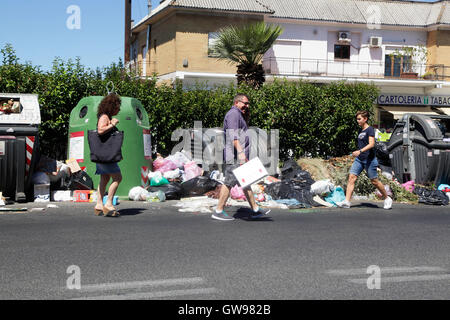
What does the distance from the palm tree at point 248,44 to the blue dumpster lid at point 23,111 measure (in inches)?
421

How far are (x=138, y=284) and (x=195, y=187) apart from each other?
636cm

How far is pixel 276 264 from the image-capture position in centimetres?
518

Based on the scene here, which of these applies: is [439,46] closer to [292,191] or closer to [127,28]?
[127,28]

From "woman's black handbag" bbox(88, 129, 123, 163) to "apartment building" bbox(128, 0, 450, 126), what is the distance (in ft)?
73.4

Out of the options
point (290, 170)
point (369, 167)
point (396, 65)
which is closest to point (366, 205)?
point (369, 167)

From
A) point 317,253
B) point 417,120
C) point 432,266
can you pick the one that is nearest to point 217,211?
point 317,253

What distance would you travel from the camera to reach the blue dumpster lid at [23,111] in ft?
31.1

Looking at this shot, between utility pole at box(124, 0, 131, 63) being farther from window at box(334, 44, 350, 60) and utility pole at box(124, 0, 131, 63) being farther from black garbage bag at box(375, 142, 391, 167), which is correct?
black garbage bag at box(375, 142, 391, 167)

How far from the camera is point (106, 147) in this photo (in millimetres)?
7852

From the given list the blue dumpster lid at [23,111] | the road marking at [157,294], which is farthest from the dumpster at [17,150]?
the road marking at [157,294]
